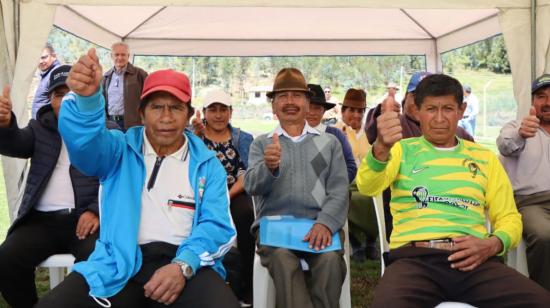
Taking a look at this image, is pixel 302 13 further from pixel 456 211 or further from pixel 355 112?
pixel 456 211

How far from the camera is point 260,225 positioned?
283cm

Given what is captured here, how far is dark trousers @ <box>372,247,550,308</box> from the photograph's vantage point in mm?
2070

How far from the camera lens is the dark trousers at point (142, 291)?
1.90 meters

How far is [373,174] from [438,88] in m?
0.58

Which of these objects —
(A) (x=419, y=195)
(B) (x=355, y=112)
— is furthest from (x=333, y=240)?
(B) (x=355, y=112)

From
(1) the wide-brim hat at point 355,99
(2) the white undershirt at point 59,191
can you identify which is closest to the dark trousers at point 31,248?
(2) the white undershirt at point 59,191

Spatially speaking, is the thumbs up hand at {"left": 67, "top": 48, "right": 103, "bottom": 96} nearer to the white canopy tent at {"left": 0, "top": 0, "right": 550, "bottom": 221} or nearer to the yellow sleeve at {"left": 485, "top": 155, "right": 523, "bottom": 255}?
the yellow sleeve at {"left": 485, "top": 155, "right": 523, "bottom": 255}

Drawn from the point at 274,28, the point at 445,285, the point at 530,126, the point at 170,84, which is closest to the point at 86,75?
the point at 170,84

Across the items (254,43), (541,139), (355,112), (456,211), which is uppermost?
(254,43)

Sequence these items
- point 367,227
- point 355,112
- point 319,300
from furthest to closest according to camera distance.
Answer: point 355,112
point 367,227
point 319,300

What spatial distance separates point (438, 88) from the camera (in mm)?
2408

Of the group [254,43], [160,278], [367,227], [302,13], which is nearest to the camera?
[160,278]

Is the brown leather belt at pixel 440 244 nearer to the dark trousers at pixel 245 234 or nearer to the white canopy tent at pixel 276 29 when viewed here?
the dark trousers at pixel 245 234

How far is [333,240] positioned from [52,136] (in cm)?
160
